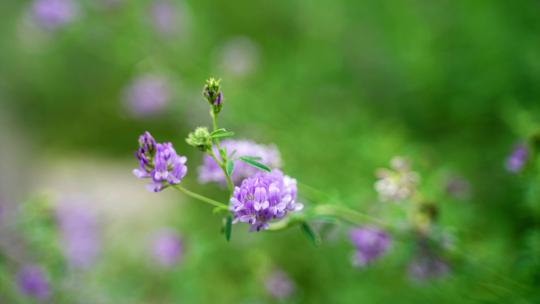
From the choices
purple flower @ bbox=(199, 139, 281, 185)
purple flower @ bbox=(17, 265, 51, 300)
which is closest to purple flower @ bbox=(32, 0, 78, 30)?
purple flower @ bbox=(17, 265, 51, 300)

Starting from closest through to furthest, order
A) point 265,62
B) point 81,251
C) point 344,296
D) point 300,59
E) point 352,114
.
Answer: point 344,296, point 81,251, point 352,114, point 300,59, point 265,62

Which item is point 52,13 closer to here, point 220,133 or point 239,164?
point 239,164

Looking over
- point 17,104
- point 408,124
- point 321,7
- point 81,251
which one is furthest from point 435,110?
point 17,104

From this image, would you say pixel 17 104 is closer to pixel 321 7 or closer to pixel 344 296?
pixel 321 7

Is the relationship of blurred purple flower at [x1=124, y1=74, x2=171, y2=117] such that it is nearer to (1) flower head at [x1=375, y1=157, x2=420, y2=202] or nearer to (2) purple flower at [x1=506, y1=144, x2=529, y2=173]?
(1) flower head at [x1=375, y1=157, x2=420, y2=202]

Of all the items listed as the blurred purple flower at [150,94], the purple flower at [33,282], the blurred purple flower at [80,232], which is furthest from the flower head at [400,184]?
the blurred purple flower at [150,94]
